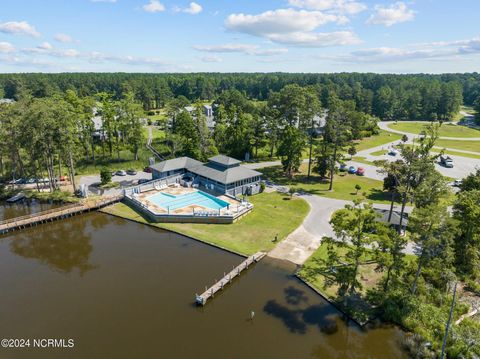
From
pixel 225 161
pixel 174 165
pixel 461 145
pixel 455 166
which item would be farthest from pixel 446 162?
pixel 174 165

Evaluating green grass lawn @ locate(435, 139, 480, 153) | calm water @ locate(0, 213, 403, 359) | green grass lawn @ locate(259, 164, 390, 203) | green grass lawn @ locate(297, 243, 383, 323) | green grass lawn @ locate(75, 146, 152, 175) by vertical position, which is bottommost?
calm water @ locate(0, 213, 403, 359)

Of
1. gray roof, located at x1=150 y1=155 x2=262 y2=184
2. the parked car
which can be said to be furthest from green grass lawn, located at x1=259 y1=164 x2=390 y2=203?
the parked car

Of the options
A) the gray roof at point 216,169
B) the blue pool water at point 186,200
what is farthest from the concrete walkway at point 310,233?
the blue pool water at point 186,200

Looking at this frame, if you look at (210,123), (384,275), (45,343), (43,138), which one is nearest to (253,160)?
(210,123)

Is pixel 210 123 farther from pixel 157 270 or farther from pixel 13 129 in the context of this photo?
pixel 157 270

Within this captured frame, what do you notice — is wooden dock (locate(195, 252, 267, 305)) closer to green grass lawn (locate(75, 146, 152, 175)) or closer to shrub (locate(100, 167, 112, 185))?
shrub (locate(100, 167, 112, 185))

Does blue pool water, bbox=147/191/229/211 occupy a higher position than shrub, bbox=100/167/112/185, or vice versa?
shrub, bbox=100/167/112/185

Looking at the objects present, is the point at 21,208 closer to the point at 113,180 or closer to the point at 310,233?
the point at 113,180
